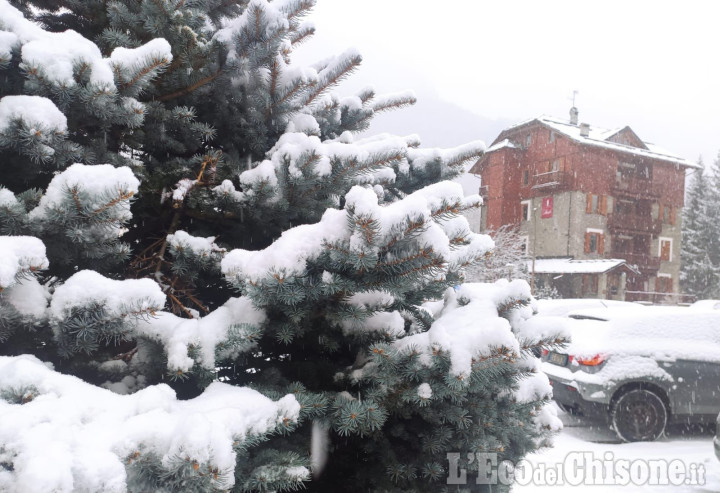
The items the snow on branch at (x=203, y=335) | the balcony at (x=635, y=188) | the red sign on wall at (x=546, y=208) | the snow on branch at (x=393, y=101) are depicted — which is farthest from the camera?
the red sign on wall at (x=546, y=208)

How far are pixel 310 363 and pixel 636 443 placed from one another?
618 cm

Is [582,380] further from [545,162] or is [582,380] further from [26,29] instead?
[545,162]

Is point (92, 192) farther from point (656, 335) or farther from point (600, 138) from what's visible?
point (600, 138)

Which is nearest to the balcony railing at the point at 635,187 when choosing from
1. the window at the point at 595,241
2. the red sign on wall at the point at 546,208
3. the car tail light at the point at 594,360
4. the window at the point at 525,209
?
the window at the point at 595,241

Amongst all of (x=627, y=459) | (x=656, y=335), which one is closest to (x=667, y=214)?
(x=656, y=335)

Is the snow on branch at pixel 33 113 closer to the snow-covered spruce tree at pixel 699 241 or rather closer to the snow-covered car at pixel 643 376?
Answer: the snow-covered car at pixel 643 376

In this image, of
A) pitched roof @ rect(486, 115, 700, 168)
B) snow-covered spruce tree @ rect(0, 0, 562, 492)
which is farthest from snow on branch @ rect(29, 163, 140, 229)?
pitched roof @ rect(486, 115, 700, 168)

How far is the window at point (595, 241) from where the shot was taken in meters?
34.2

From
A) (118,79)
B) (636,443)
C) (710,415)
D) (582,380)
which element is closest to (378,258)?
(118,79)

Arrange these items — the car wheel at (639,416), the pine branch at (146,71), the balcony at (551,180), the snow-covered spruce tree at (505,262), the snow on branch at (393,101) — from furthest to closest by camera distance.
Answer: the balcony at (551,180) < the snow-covered spruce tree at (505,262) < the car wheel at (639,416) < the snow on branch at (393,101) < the pine branch at (146,71)

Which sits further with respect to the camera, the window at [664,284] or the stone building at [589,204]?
the window at [664,284]

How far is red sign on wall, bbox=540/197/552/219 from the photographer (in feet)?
117

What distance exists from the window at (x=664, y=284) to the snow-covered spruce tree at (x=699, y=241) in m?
6.77

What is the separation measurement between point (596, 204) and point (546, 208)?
3378 mm
